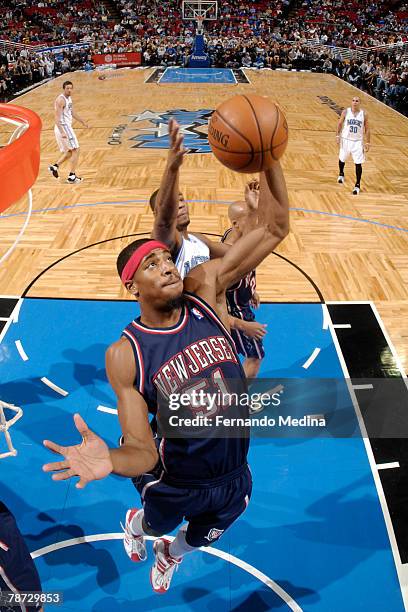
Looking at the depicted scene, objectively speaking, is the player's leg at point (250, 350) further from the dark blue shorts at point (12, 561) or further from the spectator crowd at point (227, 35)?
the spectator crowd at point (227, 35)

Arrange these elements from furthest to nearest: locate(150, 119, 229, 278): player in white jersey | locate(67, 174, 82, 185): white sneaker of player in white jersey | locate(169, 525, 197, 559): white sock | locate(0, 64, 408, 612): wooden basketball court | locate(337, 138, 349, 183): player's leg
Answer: locate(67, 174, 82, 185): white sneaker of player in white jersey < locate(337, 138, 349, 183): player's leg < locate(0, 64, 408, 612): wooden basketball court < locate(169, 525, 197, 559): white sock < locate(150, 119, 229, 278): player in white jersey

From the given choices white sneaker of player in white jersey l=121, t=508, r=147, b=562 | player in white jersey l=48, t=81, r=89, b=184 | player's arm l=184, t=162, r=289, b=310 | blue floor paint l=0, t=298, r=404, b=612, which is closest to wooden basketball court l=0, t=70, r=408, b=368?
player in white jersey l=48, t=81, r=89, b=184

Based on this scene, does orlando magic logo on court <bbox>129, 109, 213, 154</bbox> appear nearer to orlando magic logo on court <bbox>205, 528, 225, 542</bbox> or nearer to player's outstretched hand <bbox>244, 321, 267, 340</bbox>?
player's outstretched hand <bbox>244, 321, 267, 340</bbox>

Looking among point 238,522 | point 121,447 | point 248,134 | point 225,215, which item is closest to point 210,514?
point 121,447

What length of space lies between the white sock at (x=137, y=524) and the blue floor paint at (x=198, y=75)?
22024 millimetres

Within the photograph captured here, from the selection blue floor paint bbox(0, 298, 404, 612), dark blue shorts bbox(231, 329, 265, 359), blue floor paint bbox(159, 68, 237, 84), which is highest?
dark blue shorts bbox(231, 329, 265, 359)

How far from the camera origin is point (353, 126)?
32.5 ft

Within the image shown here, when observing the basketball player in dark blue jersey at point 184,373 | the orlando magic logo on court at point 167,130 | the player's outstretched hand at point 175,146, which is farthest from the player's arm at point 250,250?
the orlando magic logo on court at point 167,130

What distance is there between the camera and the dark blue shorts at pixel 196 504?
281 cm

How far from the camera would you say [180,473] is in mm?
2754

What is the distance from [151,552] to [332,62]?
27231 mm

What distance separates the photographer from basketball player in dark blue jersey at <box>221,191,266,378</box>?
167 inches

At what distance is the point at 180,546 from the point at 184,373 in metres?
1.23

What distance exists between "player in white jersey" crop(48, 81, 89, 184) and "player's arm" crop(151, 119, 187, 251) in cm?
754
